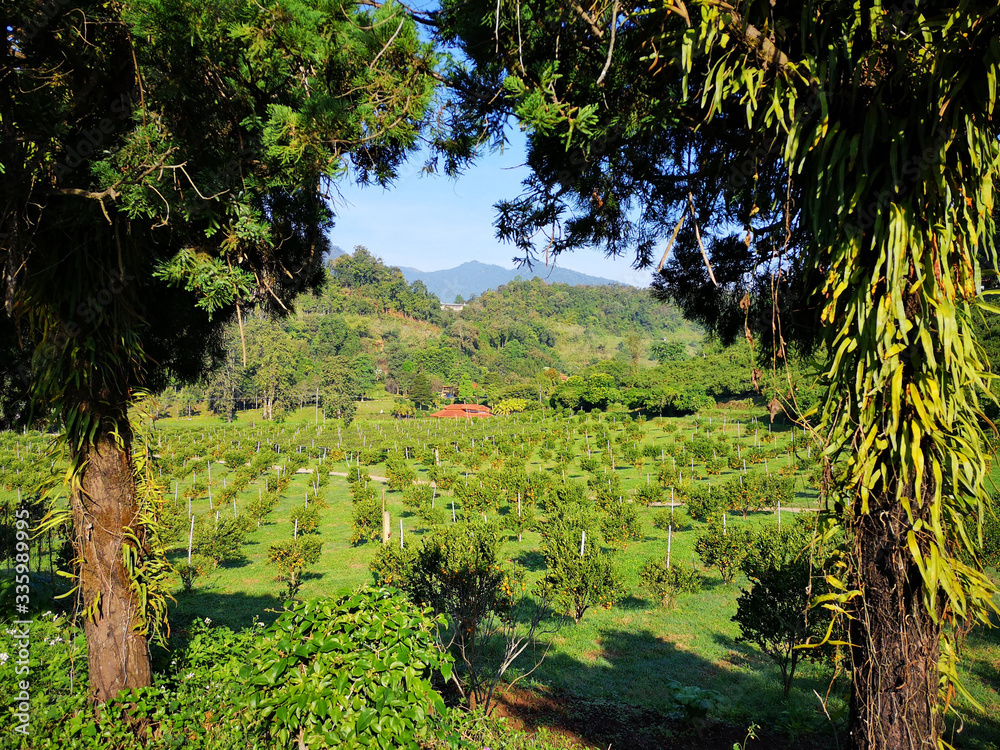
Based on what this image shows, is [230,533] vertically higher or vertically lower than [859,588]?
lower

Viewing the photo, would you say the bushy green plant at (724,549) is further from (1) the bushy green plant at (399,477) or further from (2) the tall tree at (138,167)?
(1) the bushy green plant at (399,477)

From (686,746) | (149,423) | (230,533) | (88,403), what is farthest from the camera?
(230,533)

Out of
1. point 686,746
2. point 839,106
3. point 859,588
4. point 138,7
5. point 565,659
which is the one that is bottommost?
point 565,659

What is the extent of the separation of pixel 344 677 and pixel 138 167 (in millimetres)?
2733

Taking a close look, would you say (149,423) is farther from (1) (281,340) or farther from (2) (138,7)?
(1) (281,340)

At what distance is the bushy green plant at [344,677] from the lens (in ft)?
6.75

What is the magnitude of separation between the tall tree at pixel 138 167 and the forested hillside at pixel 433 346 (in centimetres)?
2973

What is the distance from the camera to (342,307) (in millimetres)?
94000

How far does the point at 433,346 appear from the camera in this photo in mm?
78875

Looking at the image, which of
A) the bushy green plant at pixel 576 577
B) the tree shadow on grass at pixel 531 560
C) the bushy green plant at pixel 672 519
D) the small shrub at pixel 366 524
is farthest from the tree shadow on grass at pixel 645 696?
the small shrub at pixel 366 524

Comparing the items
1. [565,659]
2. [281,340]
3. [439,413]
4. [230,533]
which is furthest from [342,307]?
[565,659]

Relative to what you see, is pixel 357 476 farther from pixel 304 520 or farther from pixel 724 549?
pixel 724 549

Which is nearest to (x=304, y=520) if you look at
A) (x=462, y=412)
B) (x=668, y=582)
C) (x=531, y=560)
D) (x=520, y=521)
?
(x=520, y=521)

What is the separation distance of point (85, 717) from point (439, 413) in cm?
5439
